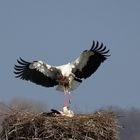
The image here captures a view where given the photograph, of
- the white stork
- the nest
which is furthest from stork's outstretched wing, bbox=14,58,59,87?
the nest

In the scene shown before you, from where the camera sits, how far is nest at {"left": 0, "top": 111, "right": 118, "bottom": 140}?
12570 millimetres

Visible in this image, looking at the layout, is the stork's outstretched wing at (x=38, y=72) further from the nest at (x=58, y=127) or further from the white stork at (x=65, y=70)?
the nest at (x=58, y=127)

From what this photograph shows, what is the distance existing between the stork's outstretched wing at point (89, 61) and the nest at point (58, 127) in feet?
5.84

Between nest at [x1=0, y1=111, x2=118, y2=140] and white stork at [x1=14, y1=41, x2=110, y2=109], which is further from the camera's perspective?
white stork at [x1=14, y1=41, x2=110, y2=109]

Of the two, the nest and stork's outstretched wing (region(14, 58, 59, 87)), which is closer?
the nest

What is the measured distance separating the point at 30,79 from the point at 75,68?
934mm

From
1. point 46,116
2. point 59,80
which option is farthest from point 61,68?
point 46,116

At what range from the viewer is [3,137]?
1291 cm

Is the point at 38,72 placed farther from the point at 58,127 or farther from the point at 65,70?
the point at 58,127

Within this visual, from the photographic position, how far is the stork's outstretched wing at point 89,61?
574 inches

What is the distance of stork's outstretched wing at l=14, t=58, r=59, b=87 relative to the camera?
14523 mm

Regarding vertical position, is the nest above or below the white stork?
below

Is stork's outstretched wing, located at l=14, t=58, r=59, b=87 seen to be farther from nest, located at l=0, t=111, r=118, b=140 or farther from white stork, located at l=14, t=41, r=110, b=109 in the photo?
nest, located at l=0, t=111, r=118, b=140

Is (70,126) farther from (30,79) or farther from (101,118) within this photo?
(30,79)
